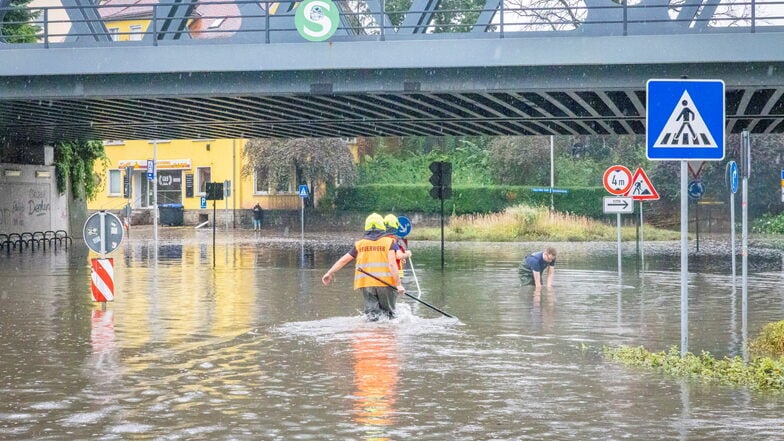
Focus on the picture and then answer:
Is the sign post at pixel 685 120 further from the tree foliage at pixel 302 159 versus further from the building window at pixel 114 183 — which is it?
the building window at pixel 114 183

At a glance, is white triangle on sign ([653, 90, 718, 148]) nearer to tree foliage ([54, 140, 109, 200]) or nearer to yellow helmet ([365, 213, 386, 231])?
yellow helmet ([365, 213, 386, 231])

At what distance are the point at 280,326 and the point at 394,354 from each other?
358 centimetres

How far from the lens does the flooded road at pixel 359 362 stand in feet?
30.4

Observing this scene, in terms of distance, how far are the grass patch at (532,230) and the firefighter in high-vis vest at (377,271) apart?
123 feet

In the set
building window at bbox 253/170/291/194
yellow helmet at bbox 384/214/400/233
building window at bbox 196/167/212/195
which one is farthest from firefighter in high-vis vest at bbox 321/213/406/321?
building window at bbox 196/167/212/195

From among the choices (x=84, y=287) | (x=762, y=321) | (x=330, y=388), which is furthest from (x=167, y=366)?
(x=84, y=287)

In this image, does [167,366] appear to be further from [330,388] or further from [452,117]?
[452,117]

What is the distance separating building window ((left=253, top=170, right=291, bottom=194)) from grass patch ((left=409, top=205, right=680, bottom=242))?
13.9m

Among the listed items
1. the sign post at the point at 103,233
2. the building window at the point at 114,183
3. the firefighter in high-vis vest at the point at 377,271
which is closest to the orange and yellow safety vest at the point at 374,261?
the firefighter in high-vis vest at the point at 377,271

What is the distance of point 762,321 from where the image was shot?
17.8 meters

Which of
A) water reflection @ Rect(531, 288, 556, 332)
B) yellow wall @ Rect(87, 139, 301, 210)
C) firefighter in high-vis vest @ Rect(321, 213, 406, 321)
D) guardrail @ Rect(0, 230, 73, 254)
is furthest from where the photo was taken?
yellow wall @ Rect(87, 139, 301, 210)

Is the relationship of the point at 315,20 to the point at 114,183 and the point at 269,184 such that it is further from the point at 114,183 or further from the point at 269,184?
the point at 114,183

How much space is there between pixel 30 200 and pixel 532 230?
2137cm

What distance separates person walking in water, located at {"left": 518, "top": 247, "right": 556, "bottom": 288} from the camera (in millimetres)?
23469
